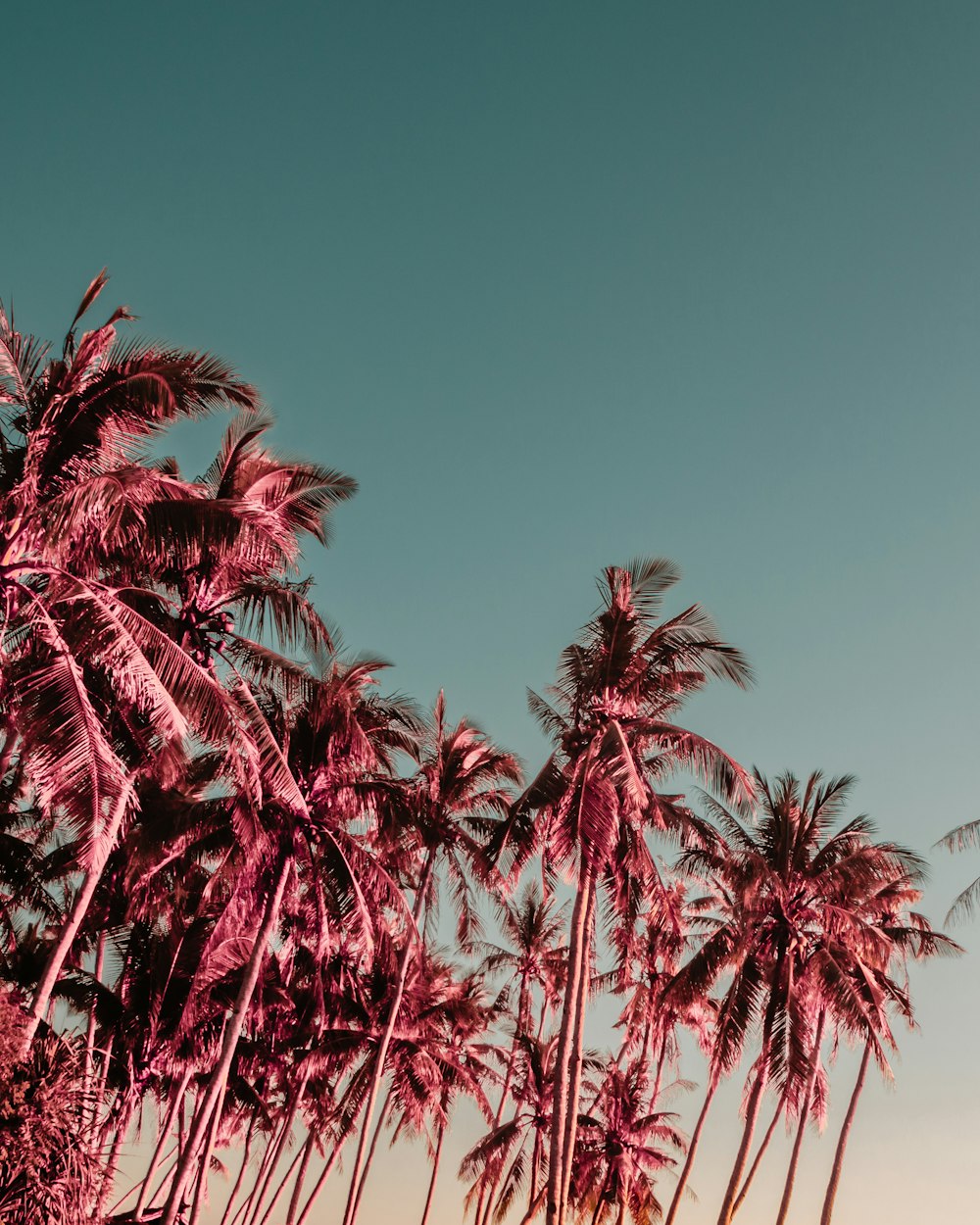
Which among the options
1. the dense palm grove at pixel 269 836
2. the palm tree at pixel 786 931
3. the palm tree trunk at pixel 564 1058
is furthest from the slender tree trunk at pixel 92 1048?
the palm tree at pixel 786 931

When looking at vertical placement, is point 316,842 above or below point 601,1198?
above

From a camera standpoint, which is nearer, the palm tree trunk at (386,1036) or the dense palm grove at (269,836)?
the dense palm grove at (269,836)

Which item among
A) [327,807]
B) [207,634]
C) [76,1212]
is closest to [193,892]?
[327,807]

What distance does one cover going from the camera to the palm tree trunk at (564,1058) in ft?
57.7

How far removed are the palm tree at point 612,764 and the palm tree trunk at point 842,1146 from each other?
15.1 meters

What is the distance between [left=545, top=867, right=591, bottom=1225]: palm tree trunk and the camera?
693 inches

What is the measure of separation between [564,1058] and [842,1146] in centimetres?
1887

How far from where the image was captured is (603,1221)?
32.2 meters

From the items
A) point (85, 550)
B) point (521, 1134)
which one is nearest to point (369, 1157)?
point (521, 1134)

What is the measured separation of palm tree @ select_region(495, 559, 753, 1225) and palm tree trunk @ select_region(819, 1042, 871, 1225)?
15071mm

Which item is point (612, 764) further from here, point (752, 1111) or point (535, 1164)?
point (535, 1164)

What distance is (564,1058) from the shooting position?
18.1 meters

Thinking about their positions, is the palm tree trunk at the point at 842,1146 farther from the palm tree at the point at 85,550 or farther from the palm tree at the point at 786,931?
the palm tree at the point at 85,550

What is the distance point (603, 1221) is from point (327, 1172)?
26.3 feet
